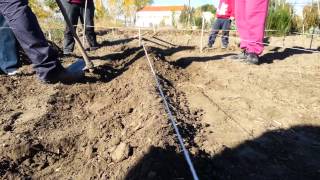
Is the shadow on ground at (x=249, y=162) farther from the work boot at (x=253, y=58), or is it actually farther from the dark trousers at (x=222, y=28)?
the dark trousers at (x=222, y=28)

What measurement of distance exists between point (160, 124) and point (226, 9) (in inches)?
181

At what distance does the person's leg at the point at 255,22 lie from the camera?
4.93 metres

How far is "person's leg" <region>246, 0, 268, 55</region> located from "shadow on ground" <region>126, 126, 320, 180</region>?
2.53 meters

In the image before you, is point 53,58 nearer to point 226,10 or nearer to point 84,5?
point 84,5

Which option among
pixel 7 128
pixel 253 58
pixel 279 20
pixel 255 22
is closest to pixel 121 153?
pixel 7 128

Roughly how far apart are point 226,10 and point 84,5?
2355 millimetres

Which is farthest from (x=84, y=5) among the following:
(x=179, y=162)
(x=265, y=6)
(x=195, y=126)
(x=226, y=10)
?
(x=179, y=162)

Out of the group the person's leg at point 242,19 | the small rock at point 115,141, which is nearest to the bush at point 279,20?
the person's leg at point 242,19

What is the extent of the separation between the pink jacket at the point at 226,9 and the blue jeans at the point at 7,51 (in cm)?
376

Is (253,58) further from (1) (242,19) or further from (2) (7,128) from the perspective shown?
(2) (7,128)

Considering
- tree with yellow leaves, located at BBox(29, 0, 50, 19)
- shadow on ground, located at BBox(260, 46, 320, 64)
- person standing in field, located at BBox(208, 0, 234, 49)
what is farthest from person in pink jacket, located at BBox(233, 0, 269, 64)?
tree with yellow leaves, located at BBox(29, 0, 50, 19)

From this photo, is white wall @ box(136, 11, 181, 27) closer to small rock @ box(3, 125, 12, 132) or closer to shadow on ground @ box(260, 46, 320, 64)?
shadow on ground @ box(260, 46, 320, 64)

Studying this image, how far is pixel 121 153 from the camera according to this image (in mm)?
2307

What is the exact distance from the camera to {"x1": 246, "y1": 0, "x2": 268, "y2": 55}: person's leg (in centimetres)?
493
